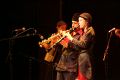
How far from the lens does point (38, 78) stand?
7.86 meters

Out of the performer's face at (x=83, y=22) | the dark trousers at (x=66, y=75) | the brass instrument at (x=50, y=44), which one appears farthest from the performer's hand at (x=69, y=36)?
the dark trousers at (x=66, y=75)

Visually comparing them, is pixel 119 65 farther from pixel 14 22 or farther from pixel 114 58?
pixel 14 22

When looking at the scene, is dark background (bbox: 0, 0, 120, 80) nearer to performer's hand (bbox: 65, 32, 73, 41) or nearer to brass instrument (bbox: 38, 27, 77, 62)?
brass instrument (bbox: 38, 27, 77, 62)

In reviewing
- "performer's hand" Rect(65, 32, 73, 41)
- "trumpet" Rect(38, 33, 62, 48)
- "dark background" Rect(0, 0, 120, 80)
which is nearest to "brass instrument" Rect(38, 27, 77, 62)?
"trumpet" Rect(38, 33, 62, 48)

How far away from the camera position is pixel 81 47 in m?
5.33

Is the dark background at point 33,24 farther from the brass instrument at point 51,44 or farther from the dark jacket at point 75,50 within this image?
the dark jacket at point 75,50

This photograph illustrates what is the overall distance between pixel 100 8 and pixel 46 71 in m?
1.71

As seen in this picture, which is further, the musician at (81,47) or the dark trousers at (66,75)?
the dark trousers at (66,75)

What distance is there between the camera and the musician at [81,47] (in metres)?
5.36

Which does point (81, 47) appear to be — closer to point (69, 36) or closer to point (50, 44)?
point (69, 36)

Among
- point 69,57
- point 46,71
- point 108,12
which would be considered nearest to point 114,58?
point 108,12

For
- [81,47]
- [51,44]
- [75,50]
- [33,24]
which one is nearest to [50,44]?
[51,44]

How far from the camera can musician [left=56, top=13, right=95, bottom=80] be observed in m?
5.36

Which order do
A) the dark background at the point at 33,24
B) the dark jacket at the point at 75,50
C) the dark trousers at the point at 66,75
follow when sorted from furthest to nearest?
the dark background at the point at 33,24, the dark trousers at the point at 66,75, the dark jacket at the point at 75,50
